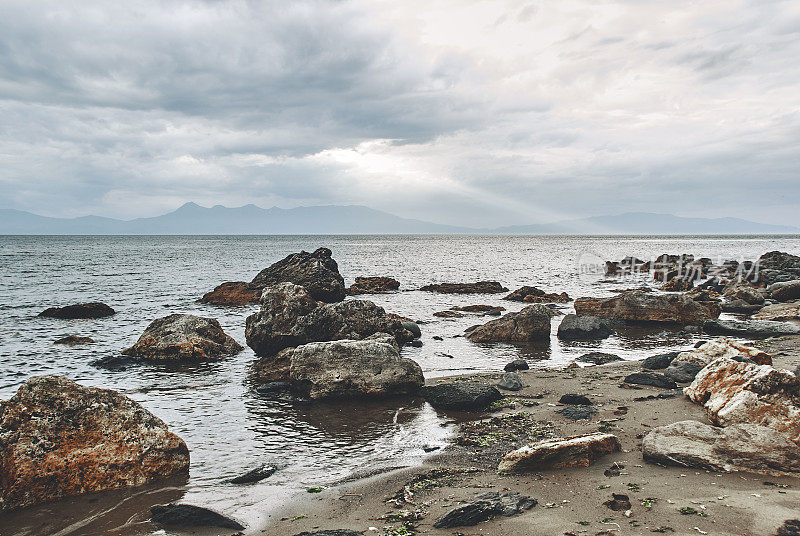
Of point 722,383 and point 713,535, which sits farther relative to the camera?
point 722,383

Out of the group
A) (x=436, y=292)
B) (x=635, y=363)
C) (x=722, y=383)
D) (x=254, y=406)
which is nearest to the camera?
(x=722, y=383)

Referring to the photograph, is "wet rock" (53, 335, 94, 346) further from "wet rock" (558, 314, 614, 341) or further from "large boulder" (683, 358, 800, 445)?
"large boulder" (683, 358, 800, 445)

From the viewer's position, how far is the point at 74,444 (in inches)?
289

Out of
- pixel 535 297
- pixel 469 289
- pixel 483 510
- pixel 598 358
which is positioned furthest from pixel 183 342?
pixel 469 289

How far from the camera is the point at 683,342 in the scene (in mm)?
17703

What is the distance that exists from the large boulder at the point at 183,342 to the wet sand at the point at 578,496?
10465 millimetres

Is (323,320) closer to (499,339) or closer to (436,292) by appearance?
(499,339)

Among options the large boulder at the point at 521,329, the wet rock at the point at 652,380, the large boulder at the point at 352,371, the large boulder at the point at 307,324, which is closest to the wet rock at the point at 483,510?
the large boulder at the point at 352,371

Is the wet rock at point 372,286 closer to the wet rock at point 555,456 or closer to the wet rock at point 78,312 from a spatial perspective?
the wet rock at point 78,312

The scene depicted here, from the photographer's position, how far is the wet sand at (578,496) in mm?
5008

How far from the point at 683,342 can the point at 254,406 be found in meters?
14.6

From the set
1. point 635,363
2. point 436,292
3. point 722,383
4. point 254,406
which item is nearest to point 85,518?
point 254,406

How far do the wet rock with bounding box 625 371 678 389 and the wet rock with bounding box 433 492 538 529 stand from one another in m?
6.40

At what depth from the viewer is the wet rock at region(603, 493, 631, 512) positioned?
17.8ft
